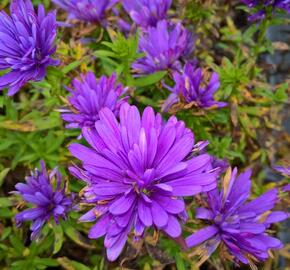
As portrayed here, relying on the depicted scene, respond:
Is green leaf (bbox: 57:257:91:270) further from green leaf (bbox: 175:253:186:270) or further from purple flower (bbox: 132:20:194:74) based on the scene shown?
purple flower (bbox: 132:20:194:74)

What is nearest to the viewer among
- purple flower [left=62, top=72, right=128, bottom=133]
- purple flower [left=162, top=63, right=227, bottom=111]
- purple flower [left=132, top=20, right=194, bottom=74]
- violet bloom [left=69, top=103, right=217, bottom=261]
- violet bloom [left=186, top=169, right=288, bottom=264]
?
violet bloom [left=69, top=103, right=217, bottom=261]

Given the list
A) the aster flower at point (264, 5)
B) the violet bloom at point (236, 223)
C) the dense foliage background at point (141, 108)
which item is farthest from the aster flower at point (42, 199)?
the aster flower at point (264, 5)

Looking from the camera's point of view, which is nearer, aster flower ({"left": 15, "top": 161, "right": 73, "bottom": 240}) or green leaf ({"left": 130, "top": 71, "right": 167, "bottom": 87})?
aster flower ({"left": 15, "top": 161, "right": 73, "bottom": 240})

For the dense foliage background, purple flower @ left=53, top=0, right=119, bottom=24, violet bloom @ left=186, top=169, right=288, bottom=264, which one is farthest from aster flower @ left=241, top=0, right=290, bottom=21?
violet bloom @ left=186, top=169, right=288, bottom=264

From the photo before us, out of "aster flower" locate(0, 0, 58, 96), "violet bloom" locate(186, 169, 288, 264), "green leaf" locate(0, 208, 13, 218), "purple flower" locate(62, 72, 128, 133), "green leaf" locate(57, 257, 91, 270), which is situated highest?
"aster flower" locate(0, 0, 58, 96)

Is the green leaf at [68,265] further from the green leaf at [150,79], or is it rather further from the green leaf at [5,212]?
the green leaf at [150,79]

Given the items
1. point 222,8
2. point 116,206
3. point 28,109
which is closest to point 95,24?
point 28,109

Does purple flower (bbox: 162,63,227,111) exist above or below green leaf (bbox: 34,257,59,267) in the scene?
above
